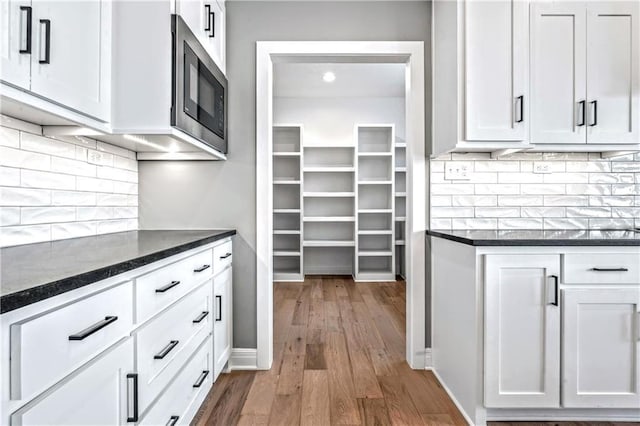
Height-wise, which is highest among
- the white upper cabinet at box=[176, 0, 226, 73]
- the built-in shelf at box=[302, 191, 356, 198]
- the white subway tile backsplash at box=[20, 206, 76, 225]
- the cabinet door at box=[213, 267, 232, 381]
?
the white upper cabinet at box=[176, 0, 226, 73]

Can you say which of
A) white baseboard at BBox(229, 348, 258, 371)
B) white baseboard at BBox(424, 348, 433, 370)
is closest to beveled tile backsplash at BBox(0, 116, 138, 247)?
white baseboard at BBox(229, 348, 258, 371)

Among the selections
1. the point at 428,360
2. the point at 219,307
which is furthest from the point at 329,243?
the point at 219,307

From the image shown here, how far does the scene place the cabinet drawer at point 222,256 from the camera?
208 centimetres

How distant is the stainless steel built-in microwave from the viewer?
5.45ft

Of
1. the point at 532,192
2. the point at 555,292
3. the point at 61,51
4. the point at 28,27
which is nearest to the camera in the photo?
the point at 28,27

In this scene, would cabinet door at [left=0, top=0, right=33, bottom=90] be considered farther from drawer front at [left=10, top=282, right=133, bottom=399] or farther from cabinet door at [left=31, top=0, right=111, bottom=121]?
drawer front at [left=10, top=282, right=133, bottom=399]

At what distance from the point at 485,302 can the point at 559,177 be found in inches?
47.9

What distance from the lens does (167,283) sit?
4.63 ft

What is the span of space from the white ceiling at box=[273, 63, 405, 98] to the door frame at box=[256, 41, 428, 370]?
1846 millimetres

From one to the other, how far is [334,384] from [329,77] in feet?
12.0

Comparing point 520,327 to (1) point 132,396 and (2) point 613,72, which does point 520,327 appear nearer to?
(2) point 613,72

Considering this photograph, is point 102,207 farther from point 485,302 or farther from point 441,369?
point 441,369

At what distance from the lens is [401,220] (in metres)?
5.46

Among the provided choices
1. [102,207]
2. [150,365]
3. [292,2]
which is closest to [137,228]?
[102,207]
